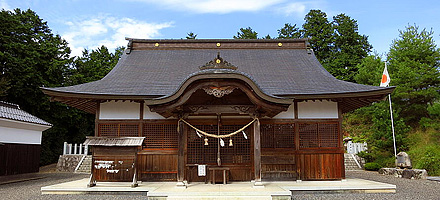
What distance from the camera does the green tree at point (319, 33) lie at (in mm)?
30156

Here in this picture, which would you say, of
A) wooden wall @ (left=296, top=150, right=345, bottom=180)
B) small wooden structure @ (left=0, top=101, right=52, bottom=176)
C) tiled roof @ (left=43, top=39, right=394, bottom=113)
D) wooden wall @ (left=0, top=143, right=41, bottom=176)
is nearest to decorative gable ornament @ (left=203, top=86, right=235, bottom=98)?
tiled roof @ (left=43, top=39, right=394, bottom=113)

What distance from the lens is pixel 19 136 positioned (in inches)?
487

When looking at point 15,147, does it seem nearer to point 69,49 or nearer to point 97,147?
point 97,147

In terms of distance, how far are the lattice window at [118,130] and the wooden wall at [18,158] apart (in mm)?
4815

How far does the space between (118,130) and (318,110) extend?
22.0ft

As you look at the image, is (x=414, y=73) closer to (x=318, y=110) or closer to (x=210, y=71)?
(x=318, y=110)

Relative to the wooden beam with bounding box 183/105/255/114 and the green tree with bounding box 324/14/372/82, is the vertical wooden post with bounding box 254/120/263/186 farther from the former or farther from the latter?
the green tree with bounding box 324/14/372/82

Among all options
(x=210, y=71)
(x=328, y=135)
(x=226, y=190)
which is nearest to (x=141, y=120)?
(x=210, y=71)

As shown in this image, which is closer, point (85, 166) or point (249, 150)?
point (249, 150)

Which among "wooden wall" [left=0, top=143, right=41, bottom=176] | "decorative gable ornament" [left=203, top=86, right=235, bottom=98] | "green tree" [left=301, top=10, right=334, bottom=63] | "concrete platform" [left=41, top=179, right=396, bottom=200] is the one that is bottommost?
"concrete platform" [left=41, top=179, right=396, bottom=200]

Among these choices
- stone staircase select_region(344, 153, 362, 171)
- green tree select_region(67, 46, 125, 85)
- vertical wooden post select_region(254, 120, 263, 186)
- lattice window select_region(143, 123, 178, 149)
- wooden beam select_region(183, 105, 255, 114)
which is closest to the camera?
vertical wooden post select_region(254, 120, 263, 186)

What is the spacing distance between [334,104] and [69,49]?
2217 cm

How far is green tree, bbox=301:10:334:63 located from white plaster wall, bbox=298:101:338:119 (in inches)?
831

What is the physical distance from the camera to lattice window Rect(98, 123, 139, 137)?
9391 mm
